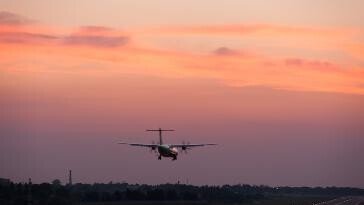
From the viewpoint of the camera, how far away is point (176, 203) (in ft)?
631

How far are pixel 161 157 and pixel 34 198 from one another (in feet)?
88.9

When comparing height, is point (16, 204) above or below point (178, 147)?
below

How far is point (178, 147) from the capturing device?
180250 mm

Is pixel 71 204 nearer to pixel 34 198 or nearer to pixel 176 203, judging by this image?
pixel 34 198

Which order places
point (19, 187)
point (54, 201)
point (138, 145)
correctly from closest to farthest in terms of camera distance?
point (54, 201)
point (138, 145)
point (19, 187)

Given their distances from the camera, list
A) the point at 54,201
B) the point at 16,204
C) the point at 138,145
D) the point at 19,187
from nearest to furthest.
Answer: the point at 16,204 < the point at 54,201 < the point at 138,145 < the point at 19,187

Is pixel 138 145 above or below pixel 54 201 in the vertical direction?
above

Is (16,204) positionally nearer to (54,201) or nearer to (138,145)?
(54,201)

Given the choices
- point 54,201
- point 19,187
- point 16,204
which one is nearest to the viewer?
point 16,204

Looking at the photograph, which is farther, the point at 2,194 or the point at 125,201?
the point at 125,201

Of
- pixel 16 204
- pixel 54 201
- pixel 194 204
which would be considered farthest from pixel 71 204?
pixel 194 204

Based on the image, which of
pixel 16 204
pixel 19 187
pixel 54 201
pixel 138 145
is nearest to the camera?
pixel 16 204

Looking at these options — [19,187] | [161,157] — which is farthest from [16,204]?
[19,187]

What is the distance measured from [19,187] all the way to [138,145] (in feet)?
101
